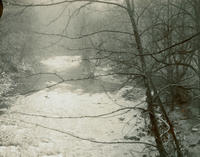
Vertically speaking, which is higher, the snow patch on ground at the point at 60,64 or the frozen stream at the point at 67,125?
the snow patch on ground at the point at 60,64

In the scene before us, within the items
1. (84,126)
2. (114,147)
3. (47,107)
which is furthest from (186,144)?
(47,107)

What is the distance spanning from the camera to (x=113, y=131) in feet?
24.2

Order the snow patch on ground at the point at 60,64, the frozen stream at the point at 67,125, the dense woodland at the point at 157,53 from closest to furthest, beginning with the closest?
the dense woodland at the point at 157,53
the frozen stream at the point at 67,125
the snow patch on ground at the point at 60,64

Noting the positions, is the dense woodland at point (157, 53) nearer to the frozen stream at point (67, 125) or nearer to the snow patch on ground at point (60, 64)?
the frozen stream at point (67, 125)

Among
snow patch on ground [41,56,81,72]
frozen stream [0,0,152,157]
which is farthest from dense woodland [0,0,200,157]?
snow patch on ground [41,56,81,72]

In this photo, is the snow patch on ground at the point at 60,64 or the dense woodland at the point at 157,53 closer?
the dense woodland at the point at 157,53

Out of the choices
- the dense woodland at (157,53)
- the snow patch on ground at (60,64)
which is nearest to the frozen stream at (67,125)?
the dense woodland at (157,53)

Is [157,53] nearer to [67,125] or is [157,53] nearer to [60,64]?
[67,125]

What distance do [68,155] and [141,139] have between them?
259 centimetres

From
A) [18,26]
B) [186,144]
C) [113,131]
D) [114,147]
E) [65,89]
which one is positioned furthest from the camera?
[18,26]

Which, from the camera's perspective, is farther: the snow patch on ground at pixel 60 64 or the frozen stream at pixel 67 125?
the snow patch on ground at pixel 60 64

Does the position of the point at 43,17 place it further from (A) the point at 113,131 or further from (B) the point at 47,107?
(A) the point at 113,131

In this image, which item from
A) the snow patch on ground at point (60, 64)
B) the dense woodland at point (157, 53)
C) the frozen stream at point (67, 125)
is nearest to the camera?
the dense woodland at point (157, 53)

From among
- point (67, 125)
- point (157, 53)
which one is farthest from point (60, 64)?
point (157, 53)
